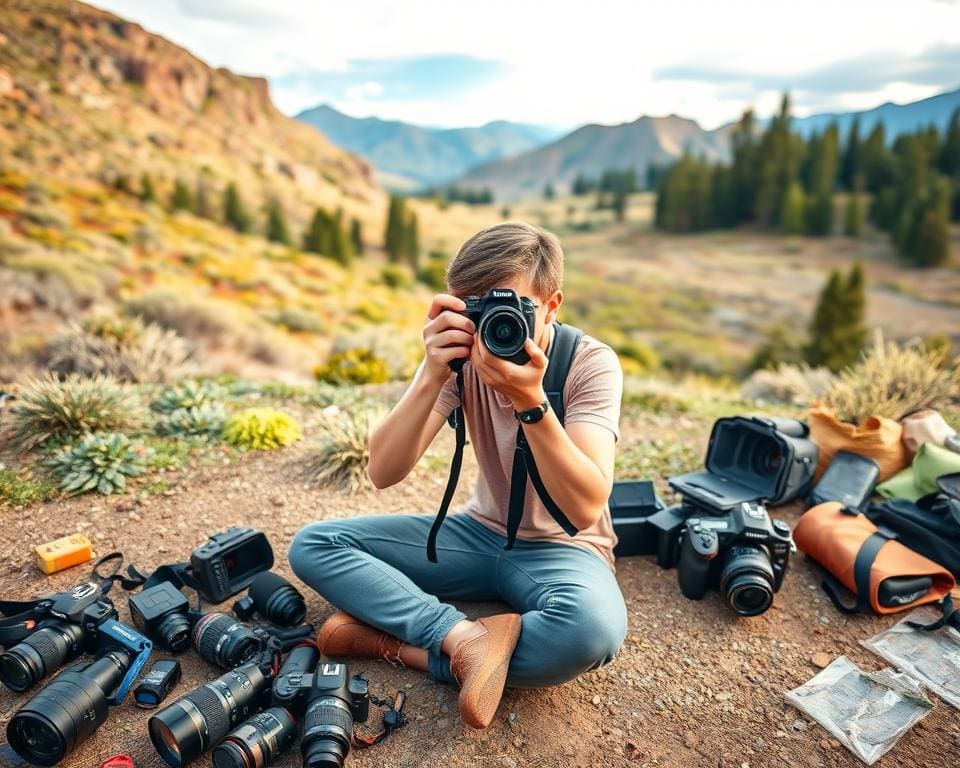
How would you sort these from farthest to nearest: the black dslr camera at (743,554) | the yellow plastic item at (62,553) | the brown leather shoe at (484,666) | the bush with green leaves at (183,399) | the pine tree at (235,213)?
the pine tree at (235,213) < the bush with green leaves at (183,399) < the yellow plastic item at (62,553) < the black dslr camera at (743,554) < the brown leather shoe at (484,666)

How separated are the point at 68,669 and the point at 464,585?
1.48m

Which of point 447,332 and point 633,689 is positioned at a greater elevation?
point 447,332

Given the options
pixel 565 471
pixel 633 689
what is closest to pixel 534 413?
pixel 565 471

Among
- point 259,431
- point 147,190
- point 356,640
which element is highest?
point 147,190

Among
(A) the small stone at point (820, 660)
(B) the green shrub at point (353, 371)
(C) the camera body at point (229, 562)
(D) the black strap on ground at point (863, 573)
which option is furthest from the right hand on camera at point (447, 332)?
(B) the green shrub at point (353, 371)

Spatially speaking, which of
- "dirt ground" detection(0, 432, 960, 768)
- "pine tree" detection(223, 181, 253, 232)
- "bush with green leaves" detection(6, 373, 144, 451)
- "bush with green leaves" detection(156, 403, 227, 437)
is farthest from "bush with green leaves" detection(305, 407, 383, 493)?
"pine tree" detection(223, 181, 253, 232)

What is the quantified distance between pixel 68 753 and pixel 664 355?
1128 inches

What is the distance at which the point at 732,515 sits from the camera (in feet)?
9.48

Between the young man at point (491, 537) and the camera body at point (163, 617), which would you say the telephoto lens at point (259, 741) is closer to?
the young man at point (491, 537)

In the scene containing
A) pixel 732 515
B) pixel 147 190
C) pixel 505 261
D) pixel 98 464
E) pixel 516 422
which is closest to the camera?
pixel 505 261

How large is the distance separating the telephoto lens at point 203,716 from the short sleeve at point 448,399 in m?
1.15

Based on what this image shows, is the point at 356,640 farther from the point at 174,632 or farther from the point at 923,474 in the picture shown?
the point at 923,474

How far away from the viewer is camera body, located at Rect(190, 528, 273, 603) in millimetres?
2840

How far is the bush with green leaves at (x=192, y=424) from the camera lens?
461 centimetres
